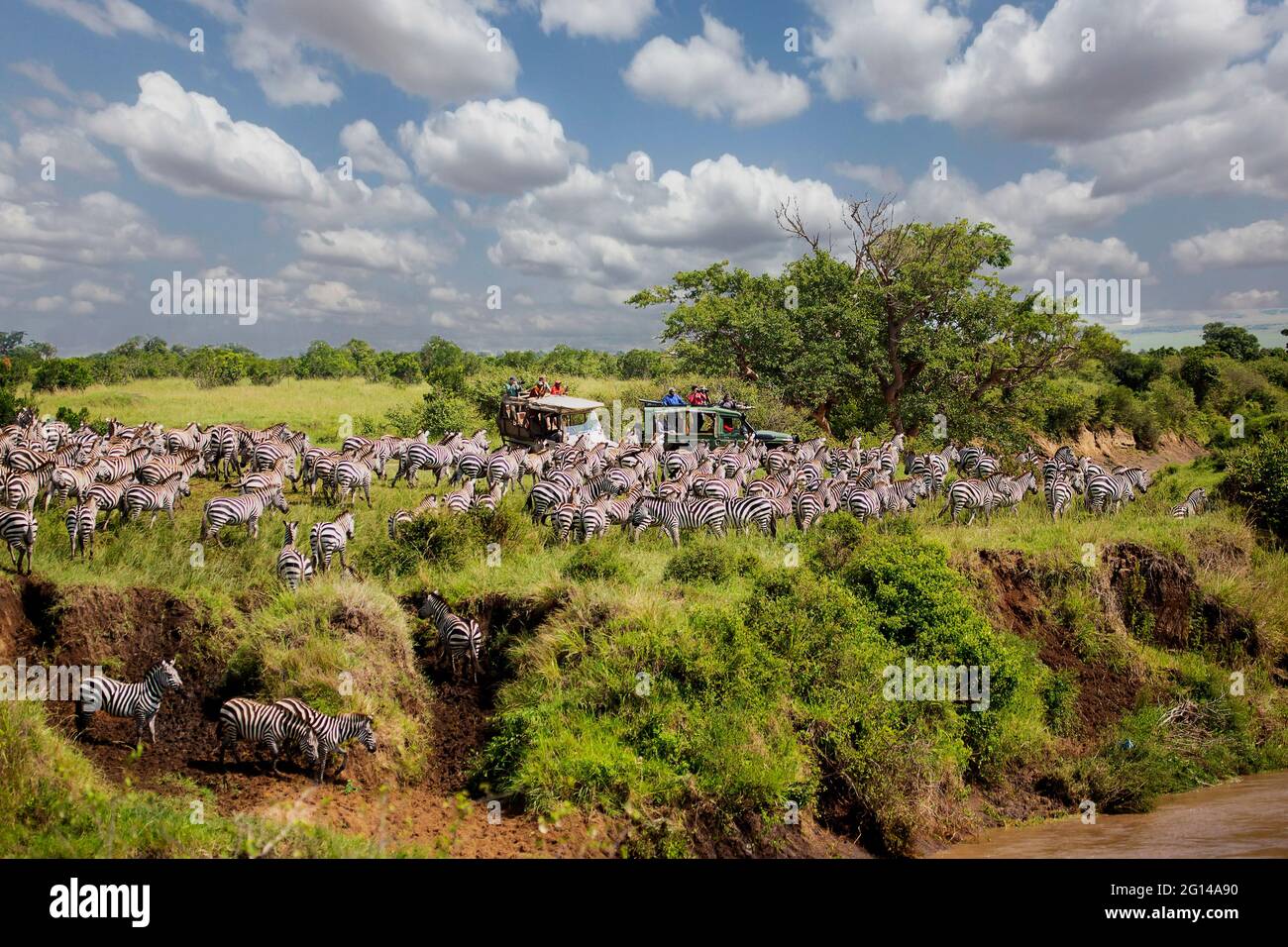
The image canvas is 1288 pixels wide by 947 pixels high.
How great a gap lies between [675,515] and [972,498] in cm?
655

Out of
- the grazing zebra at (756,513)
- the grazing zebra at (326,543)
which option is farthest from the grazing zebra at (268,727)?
the grazing zebra at (756,513)

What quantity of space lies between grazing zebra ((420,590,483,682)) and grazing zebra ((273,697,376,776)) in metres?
2.08

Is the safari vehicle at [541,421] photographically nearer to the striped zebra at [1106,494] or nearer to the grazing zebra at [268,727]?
the striped zebra at [1106,494]

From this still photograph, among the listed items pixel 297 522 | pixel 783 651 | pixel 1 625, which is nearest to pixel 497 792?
pixel 783 651

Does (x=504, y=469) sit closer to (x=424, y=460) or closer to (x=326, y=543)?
(x=424, y=460)

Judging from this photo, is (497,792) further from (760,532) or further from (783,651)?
(760,532)

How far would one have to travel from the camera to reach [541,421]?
24359mm

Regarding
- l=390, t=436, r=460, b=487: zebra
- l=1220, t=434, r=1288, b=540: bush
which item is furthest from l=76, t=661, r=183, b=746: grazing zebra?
l=1220, t=434, r=1288, b=540: bush

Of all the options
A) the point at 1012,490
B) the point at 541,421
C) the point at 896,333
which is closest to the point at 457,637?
the point at 1012,490

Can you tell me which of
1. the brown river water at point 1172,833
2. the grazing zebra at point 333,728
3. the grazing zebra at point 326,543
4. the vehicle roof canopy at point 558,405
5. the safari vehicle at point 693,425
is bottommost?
the brown river water at point 1172,833

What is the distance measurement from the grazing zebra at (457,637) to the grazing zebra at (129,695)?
323 cm

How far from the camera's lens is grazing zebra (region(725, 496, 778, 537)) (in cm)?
1566

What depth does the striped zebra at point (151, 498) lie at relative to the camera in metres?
14.2

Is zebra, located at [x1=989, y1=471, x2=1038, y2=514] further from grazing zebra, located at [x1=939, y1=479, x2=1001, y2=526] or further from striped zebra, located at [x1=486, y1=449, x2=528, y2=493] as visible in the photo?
striped zebra, located at [x1=486, y1=449, x2=528, y2=493]
